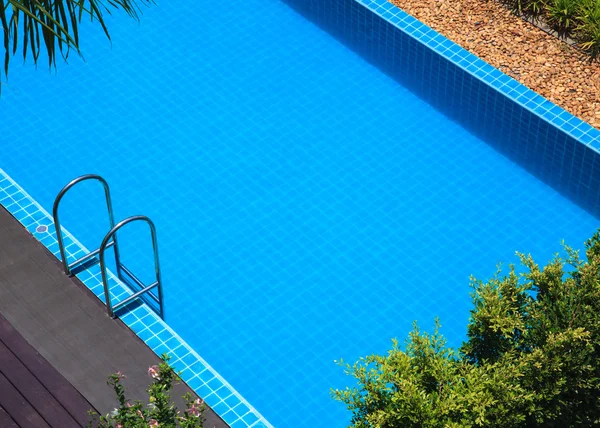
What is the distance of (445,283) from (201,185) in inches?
87.8

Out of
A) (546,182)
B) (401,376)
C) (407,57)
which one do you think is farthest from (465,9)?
(401,376)

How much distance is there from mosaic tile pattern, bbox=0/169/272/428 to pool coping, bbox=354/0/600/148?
355 centimetres

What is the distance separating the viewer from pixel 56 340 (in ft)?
19.6

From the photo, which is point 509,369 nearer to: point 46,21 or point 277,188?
point 46,21

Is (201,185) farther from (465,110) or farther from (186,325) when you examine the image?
(465,110)

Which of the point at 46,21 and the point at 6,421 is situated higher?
the point at 46,21

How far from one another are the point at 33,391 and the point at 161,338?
2.86 feet

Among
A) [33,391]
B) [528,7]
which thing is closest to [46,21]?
[33,391]

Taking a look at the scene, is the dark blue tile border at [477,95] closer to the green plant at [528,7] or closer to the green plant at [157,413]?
the green plant at [528,7]

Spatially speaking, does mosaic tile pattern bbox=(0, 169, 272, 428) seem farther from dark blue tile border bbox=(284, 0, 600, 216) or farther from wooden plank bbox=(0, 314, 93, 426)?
dark blue tile border bbox=(284, 0, 600, 216)

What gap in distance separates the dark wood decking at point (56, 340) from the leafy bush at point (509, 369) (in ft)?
4.09

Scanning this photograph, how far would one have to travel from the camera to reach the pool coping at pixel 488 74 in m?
7.54

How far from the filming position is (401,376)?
192 inches

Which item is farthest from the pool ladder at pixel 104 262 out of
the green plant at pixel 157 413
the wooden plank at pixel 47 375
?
the green plant at pixel 157 413
